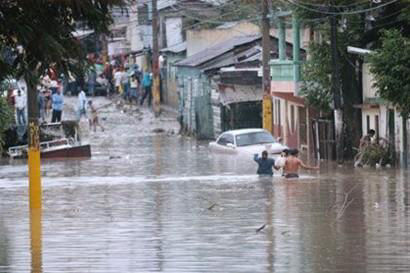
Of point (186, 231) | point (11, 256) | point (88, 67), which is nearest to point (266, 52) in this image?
point (186, 231)

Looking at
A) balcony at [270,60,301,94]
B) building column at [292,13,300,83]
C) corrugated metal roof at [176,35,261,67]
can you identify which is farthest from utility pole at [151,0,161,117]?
building column at [292,13,300,83]

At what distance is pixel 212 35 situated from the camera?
67812 mm

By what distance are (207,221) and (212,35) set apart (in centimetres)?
4676

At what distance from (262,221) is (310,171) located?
53.5ft

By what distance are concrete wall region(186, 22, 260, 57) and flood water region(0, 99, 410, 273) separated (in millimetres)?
26609

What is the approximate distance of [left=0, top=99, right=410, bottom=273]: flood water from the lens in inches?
622

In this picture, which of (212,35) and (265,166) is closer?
(265,166)

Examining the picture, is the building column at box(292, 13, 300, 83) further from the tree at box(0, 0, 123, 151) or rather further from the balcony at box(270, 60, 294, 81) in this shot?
the tree at box(0, 0, 123, 151)

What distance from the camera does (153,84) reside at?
68.4 metres

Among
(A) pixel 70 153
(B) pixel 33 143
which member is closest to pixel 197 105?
(A) pixel 70 153

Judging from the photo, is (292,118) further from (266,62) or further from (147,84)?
(147,84)

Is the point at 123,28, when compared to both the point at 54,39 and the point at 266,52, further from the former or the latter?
the point at 54,39

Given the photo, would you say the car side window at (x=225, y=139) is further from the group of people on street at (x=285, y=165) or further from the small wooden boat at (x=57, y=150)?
the group of people on street at (x=285, y=165)

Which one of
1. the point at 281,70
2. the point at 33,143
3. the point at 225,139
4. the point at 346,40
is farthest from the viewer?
the point at 281,70
